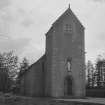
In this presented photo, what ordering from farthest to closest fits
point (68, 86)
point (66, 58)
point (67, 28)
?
point (67, 28)
point (68, 86)
point (66, 58)

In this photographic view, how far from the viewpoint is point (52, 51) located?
49.1 m

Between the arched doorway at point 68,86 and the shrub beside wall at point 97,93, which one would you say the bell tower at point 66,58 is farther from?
the shrub beside wall at point 97,93

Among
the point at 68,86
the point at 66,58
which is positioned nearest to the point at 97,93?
the point at 68,86

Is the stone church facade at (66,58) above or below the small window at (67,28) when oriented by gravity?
below

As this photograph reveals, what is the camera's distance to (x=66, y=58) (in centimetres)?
4888

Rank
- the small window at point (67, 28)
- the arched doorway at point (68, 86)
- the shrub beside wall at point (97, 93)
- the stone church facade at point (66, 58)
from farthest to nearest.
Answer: the shrub beside wall at point (97, 93) → the small window at point (67, 28) → the arched doorway at point (68, 86) → the stone church facade at point (66, 58)

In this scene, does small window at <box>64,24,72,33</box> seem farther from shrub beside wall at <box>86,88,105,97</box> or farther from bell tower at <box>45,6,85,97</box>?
shrub beside wall at <box>86,88,105,97</box>

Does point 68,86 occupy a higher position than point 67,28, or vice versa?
point 67,28

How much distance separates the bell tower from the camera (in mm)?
48312

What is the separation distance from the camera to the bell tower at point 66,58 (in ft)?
159

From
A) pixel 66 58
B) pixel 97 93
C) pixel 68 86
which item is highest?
pixel 66 58

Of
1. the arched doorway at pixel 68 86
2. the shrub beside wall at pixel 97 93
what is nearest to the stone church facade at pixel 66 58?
the arched doorway at pixel 68 86

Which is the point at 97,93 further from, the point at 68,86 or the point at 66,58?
the point at 66,58

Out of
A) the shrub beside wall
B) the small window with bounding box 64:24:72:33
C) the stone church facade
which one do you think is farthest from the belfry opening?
the shrub beside wall
